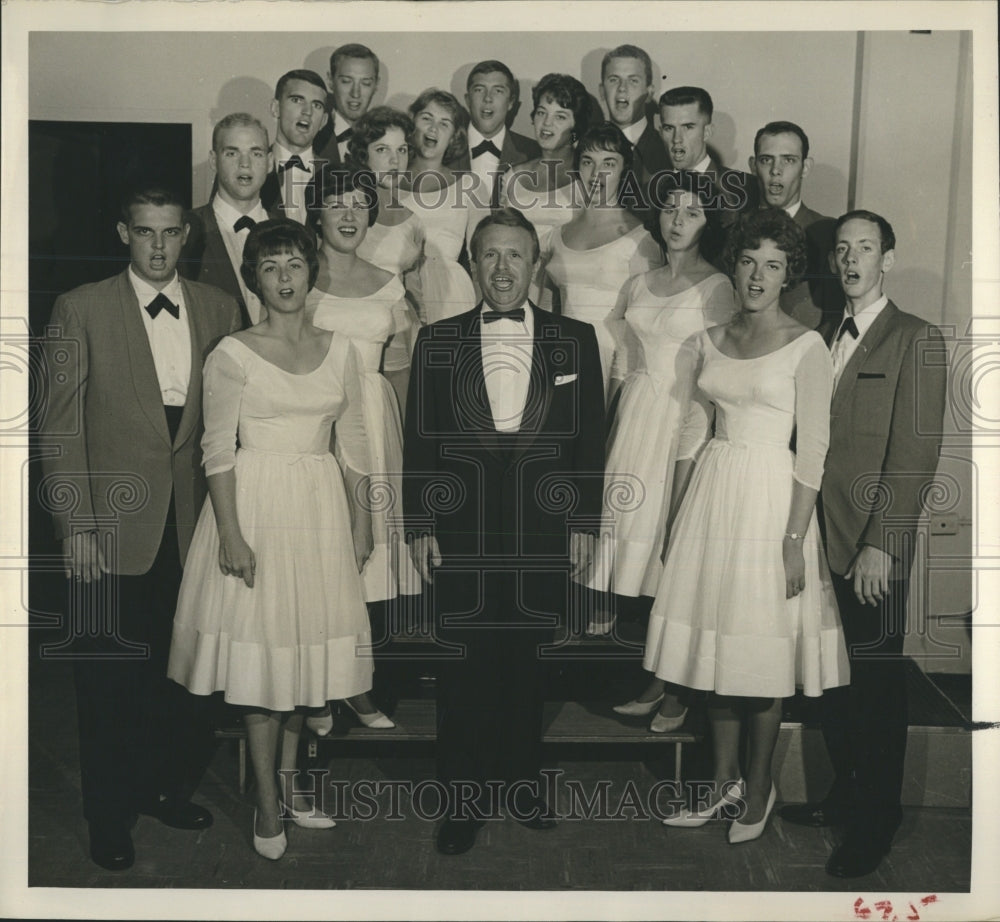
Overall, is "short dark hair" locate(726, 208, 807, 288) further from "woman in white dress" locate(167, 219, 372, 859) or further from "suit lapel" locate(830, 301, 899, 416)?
"woman in white dress" locate(167, 219, 372, 859)

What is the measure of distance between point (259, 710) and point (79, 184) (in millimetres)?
1759

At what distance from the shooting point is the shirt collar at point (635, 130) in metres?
3.99

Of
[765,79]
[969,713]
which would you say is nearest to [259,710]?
[969,713]

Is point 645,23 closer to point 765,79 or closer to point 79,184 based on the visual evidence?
point 765,79

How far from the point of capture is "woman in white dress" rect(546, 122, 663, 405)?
4.00 m


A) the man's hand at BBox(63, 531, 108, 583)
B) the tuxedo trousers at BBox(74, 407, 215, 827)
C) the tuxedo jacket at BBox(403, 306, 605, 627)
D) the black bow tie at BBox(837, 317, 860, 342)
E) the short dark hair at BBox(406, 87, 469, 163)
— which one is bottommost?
the tuxedo trousers at BBox(74, 407, 215, 827)

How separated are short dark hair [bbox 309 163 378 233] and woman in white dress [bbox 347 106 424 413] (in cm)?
1

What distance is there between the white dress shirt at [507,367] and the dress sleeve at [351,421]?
406 mm

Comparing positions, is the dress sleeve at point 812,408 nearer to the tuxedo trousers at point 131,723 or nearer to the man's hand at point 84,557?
the tuxedo trousers at point 131,723

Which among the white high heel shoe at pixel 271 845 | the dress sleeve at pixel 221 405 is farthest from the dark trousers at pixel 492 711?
the dress sleeve at pixel 221 405

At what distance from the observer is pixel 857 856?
4.14 m

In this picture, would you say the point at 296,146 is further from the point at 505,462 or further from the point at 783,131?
the point at 783,131

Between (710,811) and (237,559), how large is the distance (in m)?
1.73

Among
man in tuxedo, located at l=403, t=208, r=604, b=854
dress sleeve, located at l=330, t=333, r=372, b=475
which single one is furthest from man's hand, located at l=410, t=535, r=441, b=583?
dress sleeve, located at l=330, t=333, r=372, b=475
